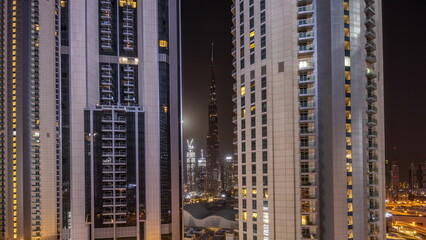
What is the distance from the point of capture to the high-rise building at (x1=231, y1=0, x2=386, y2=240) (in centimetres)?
4278

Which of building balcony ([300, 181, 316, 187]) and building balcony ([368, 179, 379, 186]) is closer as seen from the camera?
building balcony ([300, 181, 316, 187])

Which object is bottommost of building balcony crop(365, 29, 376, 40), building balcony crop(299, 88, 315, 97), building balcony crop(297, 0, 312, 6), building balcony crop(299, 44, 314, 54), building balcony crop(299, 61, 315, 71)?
building balcony crop(299, 88, 315, 97)

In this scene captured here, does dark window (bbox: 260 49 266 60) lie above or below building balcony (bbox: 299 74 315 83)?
above

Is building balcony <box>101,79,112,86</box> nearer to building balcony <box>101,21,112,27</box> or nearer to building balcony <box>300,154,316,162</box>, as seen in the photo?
building balcony <box>101,21,112,27</box>

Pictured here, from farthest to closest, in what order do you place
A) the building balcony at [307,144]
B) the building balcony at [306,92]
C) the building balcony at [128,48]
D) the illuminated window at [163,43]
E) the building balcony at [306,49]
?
the illuminated window at [163,43], the building balcony at [128,48], the building balcony at [306,49], the building balcony at [306,92], the building balcony at [307,144]

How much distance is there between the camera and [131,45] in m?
66.2

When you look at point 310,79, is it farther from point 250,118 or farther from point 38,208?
point 38,208

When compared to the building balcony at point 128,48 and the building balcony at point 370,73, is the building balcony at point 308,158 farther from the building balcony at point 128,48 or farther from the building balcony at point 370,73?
the building balcony at point 128,48

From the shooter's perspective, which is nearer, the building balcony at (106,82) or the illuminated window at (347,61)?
the illuminated window at (347,61)

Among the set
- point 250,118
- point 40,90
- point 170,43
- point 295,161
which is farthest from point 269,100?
point 40,90

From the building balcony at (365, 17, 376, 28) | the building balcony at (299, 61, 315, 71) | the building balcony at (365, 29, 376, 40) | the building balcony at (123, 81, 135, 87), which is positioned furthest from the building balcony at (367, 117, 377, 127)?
the building balcony at (123, 81, 135, 87)

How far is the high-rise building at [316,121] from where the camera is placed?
1684 inches

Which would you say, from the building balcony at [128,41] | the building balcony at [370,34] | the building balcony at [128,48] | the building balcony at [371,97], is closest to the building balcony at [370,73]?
the building balcony at [371,97]

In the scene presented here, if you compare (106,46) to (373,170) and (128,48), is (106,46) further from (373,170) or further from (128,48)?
(373,170)
